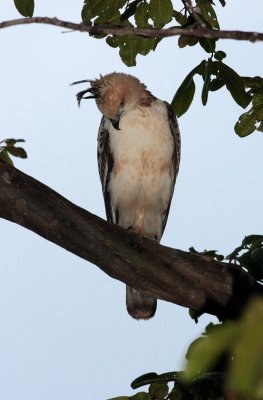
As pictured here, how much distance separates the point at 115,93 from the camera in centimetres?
667

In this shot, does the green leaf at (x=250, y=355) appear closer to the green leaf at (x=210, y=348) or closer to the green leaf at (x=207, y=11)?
the green leaf at (x=210, y=348)

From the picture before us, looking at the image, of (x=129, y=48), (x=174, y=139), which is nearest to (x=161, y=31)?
(x=129, y=48)

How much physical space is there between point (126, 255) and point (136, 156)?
267 centimetres

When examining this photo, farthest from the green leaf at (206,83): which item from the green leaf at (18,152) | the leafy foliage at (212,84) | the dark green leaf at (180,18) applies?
the green leaf at (18,152)

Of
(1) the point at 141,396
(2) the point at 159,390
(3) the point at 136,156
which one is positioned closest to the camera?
(1) the point at 141,396

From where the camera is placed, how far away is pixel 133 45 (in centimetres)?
504

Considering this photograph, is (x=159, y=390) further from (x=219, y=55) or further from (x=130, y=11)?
Answer: (x=130, y=11)

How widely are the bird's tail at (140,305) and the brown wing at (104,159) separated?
1126 mm

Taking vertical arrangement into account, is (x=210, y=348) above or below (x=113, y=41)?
below

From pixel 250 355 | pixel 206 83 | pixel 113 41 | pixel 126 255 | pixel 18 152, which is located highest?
pixel 113 41

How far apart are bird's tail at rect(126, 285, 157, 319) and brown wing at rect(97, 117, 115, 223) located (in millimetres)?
1126

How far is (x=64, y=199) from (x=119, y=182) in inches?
114

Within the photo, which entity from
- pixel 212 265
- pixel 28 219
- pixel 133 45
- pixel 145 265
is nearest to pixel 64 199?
pixel 28 219

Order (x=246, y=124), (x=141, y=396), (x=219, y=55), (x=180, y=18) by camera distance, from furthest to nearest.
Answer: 1. (x=246, y=124)
2. (x=180, y=18)
3. (x=219, y=55)
4. (x=141, y=396)
